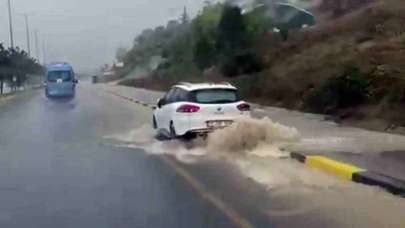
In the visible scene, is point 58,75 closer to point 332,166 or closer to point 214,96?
point 214,96

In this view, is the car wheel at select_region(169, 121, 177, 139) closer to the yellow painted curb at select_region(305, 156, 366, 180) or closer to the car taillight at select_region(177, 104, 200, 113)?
the car taillight at select_region(177, 104, 200, 113)

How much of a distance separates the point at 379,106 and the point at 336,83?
4182 mm

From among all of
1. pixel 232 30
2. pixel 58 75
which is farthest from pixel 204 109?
pixel 58 75

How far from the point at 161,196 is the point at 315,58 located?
29.5m

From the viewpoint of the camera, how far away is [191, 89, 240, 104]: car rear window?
22.1 meters

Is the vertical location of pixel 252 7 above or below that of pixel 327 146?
above

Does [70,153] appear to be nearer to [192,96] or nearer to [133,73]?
[192,96]

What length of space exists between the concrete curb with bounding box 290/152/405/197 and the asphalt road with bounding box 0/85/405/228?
273 mm

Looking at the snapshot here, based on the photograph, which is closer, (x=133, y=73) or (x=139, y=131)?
(x=139, y=131)

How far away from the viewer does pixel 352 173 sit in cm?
1412

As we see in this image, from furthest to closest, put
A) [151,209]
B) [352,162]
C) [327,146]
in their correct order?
[327,146], [352,162], [151,209]

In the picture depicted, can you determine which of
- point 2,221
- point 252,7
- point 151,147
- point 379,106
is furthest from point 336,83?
point 252,7

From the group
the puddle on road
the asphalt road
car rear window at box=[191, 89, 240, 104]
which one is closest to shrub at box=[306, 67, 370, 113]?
the puddle on road

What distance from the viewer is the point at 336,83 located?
30.3 meters
